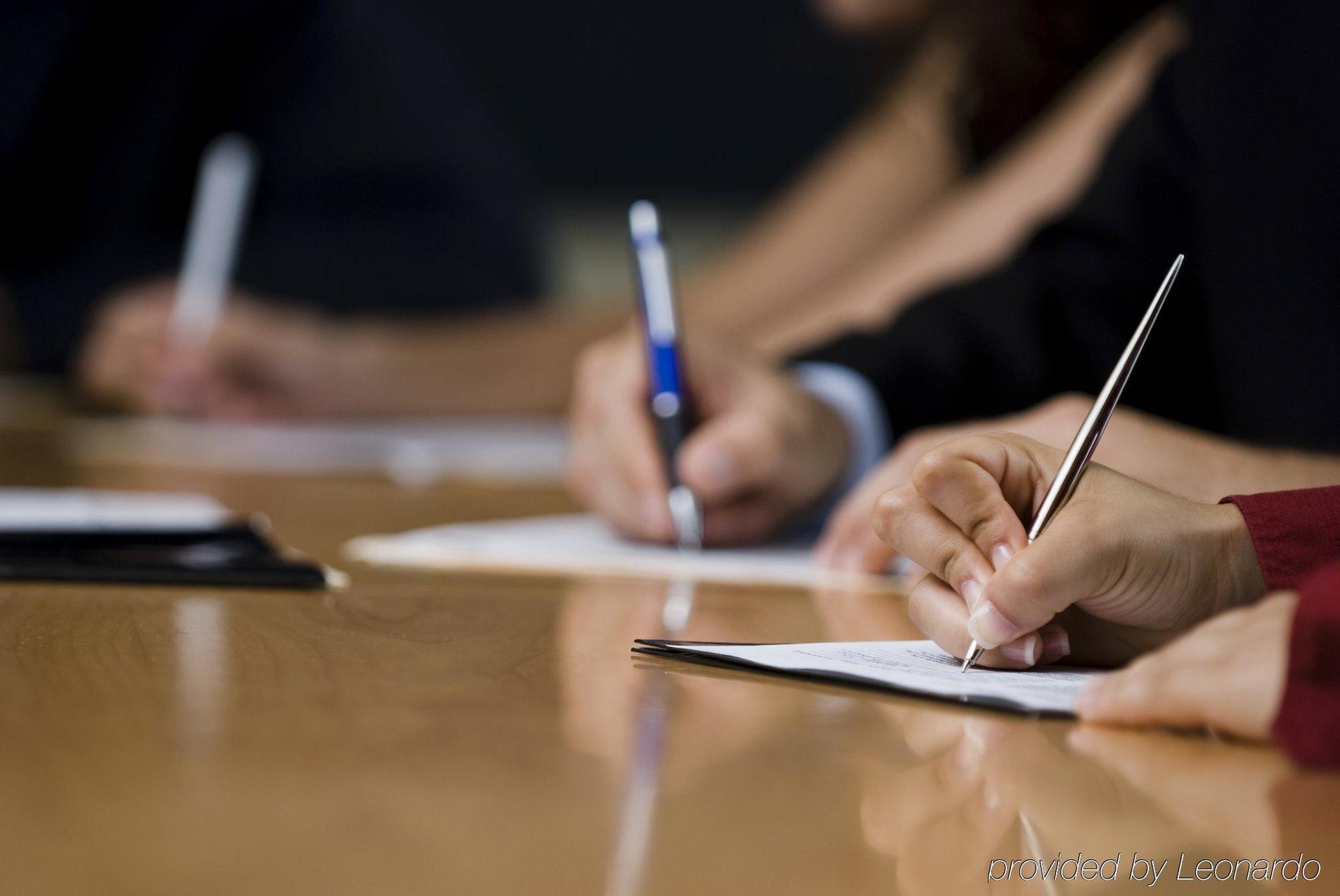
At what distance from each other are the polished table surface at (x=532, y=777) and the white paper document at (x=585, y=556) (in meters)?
0.17

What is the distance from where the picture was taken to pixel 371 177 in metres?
2.73

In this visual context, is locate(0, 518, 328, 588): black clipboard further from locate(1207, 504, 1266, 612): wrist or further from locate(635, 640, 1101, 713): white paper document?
locate(1207, 504, 1266, 612): wrist

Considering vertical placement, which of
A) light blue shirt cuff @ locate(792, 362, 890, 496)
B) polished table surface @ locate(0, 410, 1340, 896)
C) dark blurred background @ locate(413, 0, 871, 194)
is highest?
dark blurred background @ locate(413, 0, 871, 194)

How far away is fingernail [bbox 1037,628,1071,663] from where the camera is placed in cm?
46

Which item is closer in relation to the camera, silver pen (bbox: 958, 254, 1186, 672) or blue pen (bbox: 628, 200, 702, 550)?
silver pen (bbox: 958, 254, 1186, 672)

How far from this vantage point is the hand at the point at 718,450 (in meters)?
0.81

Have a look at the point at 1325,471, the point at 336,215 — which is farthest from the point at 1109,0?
the point at 336,215

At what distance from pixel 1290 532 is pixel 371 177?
8.10 ft

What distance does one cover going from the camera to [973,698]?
1.30ft

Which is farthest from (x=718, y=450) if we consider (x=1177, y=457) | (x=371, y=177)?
(x=371, y=177)

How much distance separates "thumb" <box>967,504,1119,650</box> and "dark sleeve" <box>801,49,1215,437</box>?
542 millimetres

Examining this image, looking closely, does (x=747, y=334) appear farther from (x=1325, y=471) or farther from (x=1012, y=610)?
(x=1012, y=610)

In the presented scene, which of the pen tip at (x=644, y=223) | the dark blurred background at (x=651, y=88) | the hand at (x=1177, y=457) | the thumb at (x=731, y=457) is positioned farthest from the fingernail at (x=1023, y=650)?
the dark blurred background at (x=651, y=88)

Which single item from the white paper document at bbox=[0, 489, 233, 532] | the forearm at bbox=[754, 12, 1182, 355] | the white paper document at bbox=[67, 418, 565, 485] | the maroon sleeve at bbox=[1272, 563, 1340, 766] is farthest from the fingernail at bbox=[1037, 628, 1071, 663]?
the forearm at bbox=[754, 12, 1182, 355]
